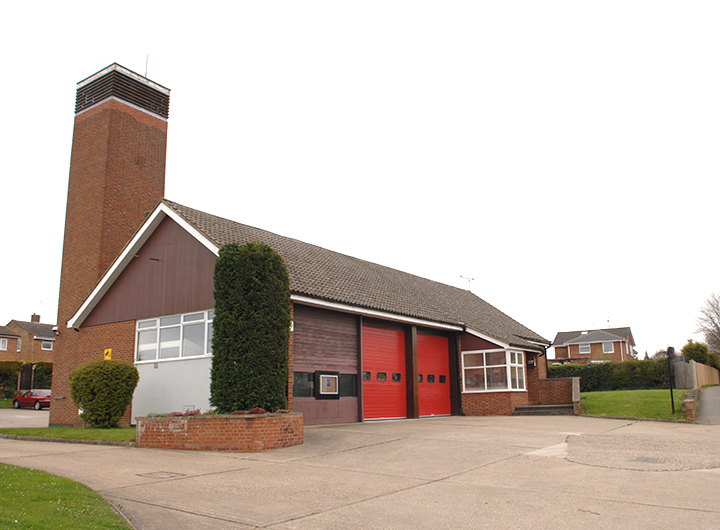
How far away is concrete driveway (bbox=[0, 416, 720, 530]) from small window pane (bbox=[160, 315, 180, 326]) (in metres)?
4.75

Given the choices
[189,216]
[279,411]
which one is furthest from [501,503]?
[189,216]

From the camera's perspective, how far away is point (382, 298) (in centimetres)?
2006

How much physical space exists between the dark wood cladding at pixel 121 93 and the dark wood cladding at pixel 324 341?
40.4 ft

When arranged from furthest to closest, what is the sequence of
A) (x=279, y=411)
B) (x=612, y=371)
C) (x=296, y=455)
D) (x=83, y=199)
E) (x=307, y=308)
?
(x=612, y=371)
(x=83, y=199)
(x=307, y=308)
(x=279, y=411)
(x=296, y=455)

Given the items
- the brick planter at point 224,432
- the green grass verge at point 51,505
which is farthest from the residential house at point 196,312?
the green grass verge at point 51,505

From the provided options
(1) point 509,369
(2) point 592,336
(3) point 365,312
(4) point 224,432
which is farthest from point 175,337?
(2) point 592,336

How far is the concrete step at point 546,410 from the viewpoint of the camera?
20234 mm

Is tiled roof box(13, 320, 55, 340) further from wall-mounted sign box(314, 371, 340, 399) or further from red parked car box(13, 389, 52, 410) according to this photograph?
wall-mounted sign box(314, 371, 340, 399)

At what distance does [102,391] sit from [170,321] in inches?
103

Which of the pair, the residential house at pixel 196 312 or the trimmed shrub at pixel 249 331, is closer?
the trimmed shrub at pixel 249 331

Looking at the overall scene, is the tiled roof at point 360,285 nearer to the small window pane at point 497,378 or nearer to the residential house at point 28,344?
the small window pane at point 497,378

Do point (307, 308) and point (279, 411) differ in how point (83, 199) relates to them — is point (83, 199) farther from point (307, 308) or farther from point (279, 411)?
point (279, 411)

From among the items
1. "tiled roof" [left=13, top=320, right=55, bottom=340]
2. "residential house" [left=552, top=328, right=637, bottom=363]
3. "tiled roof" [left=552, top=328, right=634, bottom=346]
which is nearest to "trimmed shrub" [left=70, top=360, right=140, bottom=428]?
"tiled roof" [left=13, top=320, right=55, bottom=340]

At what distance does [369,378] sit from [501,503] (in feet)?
39.4
